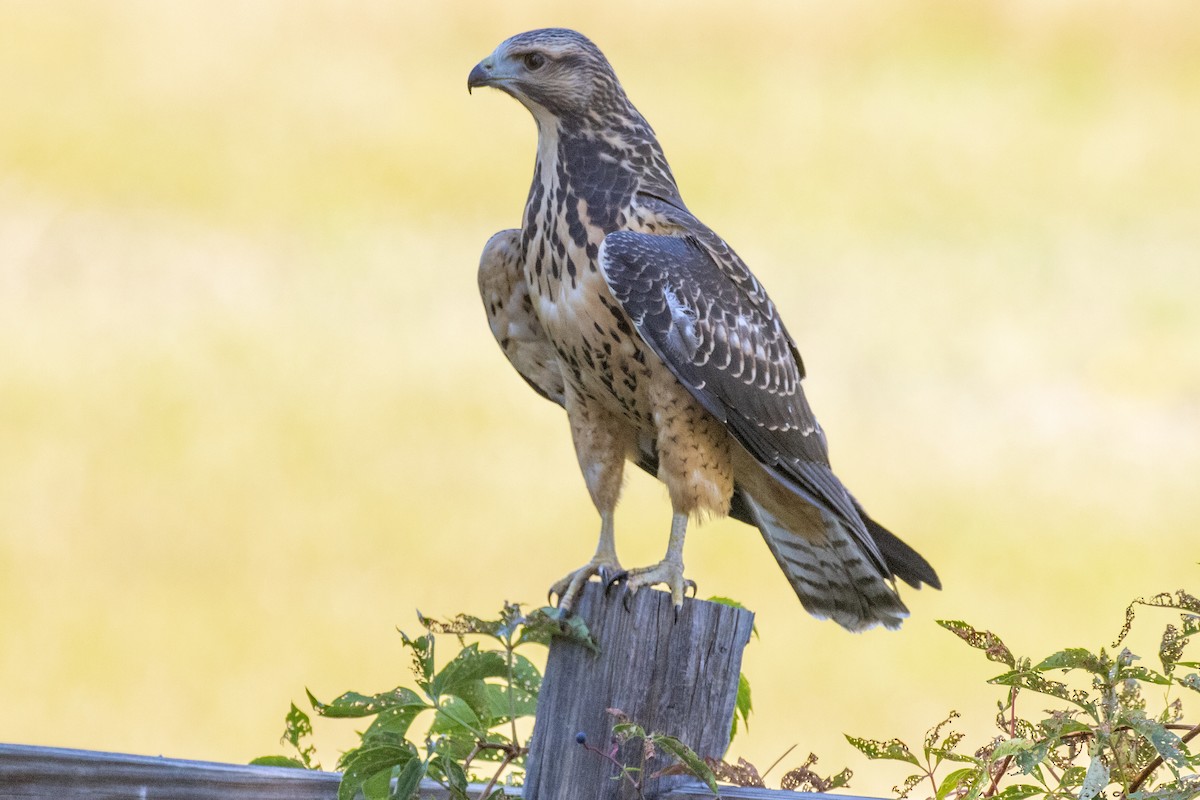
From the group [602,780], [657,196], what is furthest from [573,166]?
[602,780]

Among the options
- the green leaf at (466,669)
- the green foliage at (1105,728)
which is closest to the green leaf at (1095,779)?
the green foliage at (1105,728)

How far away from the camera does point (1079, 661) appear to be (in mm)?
1917

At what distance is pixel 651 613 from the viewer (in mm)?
2383

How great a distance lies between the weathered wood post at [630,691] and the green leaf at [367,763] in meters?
0.28

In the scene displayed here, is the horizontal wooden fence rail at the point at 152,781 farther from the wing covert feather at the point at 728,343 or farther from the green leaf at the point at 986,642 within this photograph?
the wing covert feather at the point at 728,343

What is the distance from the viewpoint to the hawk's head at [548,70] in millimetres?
3670

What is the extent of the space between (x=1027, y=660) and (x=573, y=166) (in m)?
2.10

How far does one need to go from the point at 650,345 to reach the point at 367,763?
5.06ft

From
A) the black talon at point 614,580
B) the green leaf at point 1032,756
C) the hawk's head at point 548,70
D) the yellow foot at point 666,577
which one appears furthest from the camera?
the hawk's head at point 548,70

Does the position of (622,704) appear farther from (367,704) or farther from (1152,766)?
(1152,766)

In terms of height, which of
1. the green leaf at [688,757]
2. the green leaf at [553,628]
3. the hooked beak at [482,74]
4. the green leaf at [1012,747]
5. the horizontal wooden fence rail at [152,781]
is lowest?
the horizontal wooden fence rail at [152,781]

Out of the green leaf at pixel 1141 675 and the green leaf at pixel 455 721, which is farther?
the green leaf at pixel 455 721

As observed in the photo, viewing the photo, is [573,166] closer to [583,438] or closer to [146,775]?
[583,438]

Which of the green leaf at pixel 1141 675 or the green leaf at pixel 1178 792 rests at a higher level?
the green leaf at pixel 1141 675
